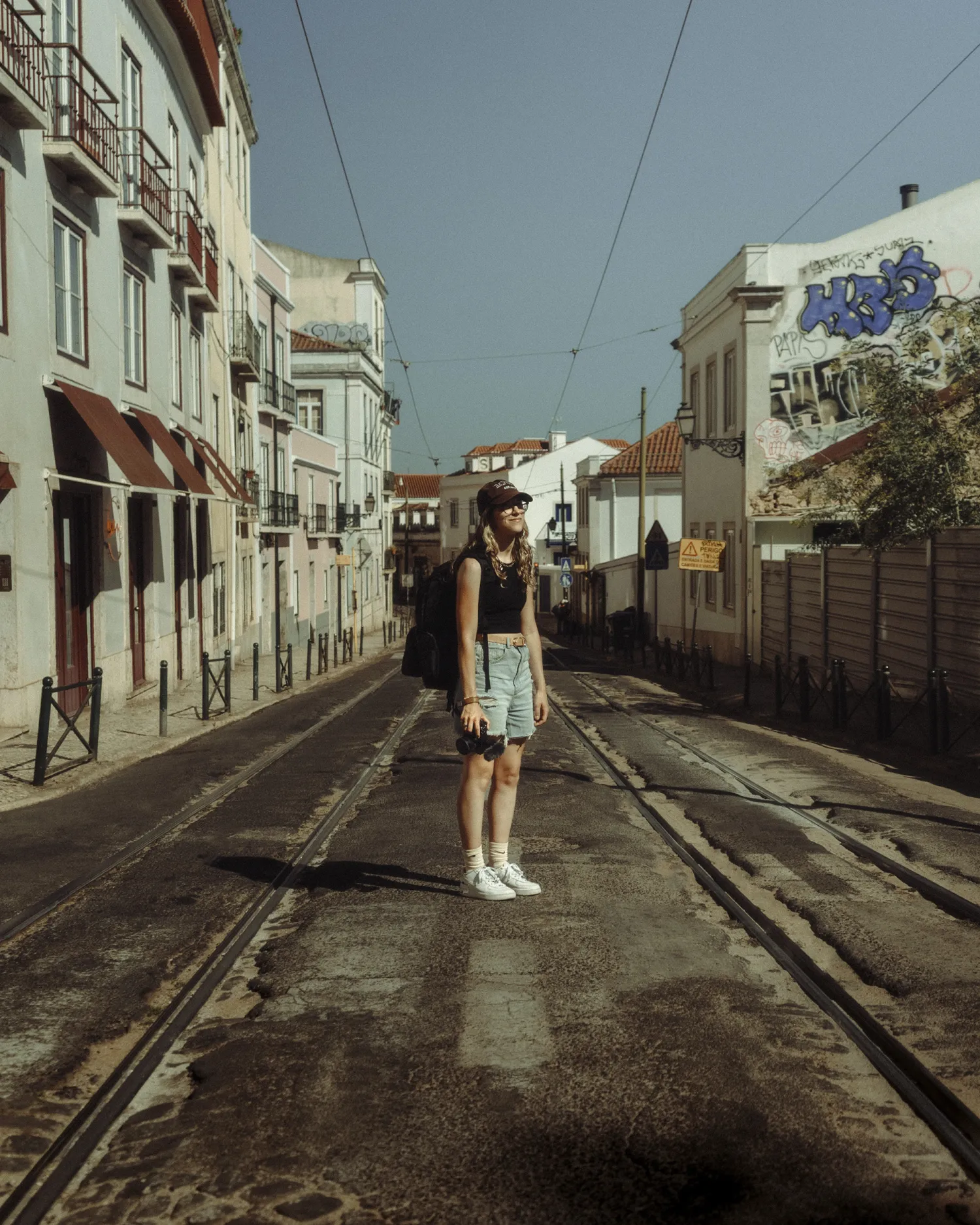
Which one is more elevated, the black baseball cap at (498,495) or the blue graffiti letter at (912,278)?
the blue graffiti letter at (912,278)

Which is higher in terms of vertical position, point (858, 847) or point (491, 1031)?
point (491, 1031)

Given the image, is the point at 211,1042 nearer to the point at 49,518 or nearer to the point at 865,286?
the point at 49,518

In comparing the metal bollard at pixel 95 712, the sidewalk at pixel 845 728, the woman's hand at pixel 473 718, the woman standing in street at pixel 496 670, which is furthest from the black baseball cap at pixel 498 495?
the metal bollard at pixel 95 712

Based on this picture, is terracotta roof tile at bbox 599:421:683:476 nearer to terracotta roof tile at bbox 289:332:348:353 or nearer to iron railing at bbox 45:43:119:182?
terracotta roof tile at bbox 289:332:348:353

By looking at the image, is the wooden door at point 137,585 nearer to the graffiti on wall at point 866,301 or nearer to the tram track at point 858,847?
the tram track at point 858,847

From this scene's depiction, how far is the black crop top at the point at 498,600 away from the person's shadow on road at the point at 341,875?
4.16 feet

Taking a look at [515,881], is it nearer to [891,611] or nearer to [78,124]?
[891,611]

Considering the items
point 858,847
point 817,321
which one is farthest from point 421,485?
point 858,847

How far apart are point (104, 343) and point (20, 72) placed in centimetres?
429

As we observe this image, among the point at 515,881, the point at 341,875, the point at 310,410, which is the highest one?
the point at 310,410

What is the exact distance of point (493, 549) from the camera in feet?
18.2

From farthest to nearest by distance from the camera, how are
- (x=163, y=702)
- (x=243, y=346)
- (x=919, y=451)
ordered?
(x=243, y=346)
(x=919, y=451)
(x=163, y=702)

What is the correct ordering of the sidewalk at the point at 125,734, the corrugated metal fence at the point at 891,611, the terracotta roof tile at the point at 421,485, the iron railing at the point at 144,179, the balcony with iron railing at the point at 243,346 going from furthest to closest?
the terracotta roof tile at the point at 421,485, the balcony with iron railing at the point at 243,346, the iron railing at the point at 144,179, the corrugated metal fence at the point at 891,611, the sidewalk at the point at 125,734

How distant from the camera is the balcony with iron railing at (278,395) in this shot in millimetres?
36594
